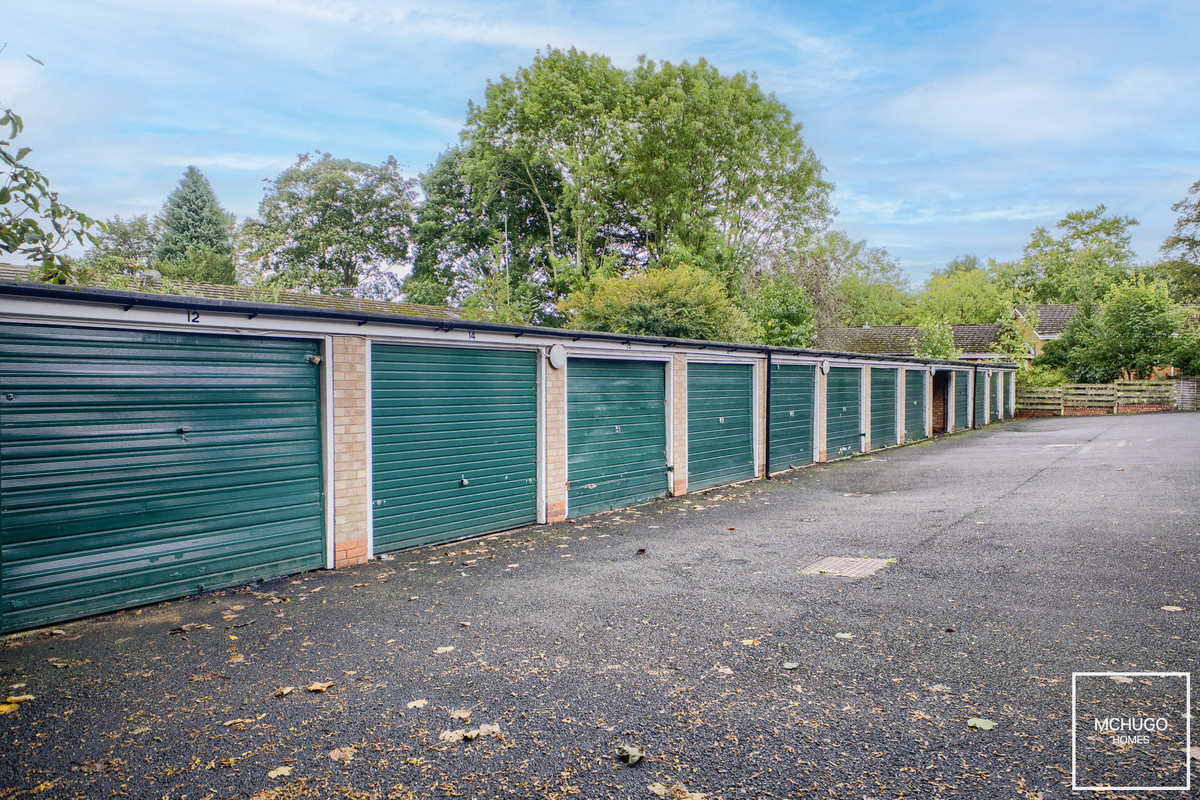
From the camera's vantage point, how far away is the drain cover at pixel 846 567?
6639 mm

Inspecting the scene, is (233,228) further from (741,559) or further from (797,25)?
(741,559)

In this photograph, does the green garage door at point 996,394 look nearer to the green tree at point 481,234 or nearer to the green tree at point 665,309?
the green tree at point 665,309

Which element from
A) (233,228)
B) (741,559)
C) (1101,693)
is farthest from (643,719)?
(233,228)

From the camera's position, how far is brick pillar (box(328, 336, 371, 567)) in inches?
277

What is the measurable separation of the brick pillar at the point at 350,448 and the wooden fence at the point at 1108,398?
116ft

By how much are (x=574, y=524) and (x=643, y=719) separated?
5.71 m

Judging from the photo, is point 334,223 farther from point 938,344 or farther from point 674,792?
point 674,792

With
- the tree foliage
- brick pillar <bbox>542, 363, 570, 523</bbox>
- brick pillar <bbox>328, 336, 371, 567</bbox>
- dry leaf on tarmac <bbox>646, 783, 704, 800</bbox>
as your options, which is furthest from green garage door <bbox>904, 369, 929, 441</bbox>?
dry leaf on tarmac <bbox>646, 783, 704, 800</bbox>

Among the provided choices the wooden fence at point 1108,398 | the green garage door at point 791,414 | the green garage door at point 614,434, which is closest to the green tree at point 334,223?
the green garage door at point 791,414

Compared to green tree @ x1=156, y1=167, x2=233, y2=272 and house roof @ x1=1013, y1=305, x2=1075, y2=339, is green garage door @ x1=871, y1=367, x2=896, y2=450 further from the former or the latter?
green tree @ x1=156, y1=167, x2=233, y2=272

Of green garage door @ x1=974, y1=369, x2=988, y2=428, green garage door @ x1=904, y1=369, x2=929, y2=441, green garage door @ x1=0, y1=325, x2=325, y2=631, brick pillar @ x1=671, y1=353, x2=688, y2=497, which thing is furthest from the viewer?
green garage door @ x1=974, y1=369, x2=988, y2=428

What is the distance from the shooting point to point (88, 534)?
5.47 metres

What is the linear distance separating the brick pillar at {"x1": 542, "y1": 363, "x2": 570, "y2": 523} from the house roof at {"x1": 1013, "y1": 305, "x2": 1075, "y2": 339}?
50.5 metres

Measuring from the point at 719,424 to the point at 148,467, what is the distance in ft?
30.4
